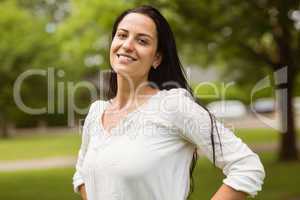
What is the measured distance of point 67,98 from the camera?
2808 cm

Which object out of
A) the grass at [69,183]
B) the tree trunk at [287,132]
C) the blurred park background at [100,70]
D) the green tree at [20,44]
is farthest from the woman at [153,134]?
the green tree at [20,44]

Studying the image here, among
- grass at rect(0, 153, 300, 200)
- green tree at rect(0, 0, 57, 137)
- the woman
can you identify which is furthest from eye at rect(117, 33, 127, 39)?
green tree at rect(0, 0, 57, 137)

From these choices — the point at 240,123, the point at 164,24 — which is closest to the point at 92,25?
the point at 240,123

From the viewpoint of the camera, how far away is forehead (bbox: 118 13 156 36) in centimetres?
198

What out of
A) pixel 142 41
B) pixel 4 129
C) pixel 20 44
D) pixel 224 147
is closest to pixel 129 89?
pixel 142 41

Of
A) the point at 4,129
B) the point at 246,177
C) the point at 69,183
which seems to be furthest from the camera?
the point at 4,129

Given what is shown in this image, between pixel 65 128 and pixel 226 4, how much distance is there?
20666mm

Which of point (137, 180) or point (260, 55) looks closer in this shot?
point (137, 180)

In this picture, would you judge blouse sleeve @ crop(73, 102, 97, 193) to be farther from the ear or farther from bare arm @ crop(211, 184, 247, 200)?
bare arm @ crop(211, 184, 247, 200)

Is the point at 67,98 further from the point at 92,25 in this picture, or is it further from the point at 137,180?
the point at 137,180

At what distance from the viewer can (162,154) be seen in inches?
72.9

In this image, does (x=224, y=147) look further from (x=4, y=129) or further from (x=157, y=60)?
(x=4, y=129)

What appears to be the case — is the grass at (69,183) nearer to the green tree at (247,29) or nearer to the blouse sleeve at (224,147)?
the green tree at (247,29)

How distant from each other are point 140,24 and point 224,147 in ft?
1.77
